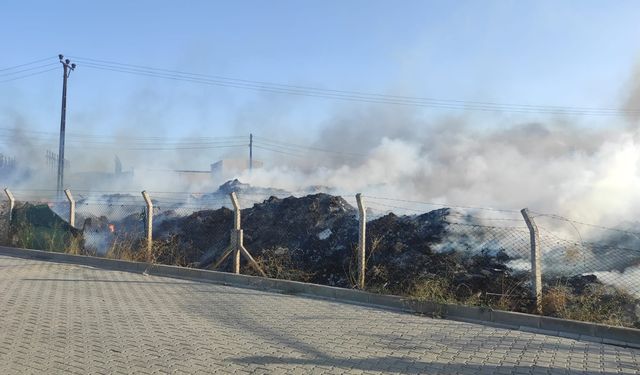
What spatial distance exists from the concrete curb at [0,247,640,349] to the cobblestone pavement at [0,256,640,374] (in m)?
0.25

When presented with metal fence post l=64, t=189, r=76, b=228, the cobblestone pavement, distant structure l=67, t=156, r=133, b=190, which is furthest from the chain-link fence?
distant structure l=67, t=156, r=133, b=190

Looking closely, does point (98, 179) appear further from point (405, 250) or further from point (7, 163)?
point (405, 250)

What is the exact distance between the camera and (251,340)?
478cm

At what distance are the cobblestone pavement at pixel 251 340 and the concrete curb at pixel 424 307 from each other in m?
0.25

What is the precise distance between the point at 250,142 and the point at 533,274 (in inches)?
1688

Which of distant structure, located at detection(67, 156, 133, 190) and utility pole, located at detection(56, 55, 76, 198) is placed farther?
distant structure, located at detection(67, 156, 133, 190)

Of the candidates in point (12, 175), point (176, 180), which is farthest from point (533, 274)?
point (12, 175)

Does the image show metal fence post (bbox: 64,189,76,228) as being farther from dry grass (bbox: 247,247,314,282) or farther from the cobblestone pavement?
dry grass (bbox: 247,247,314,282)

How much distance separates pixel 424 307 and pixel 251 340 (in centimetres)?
222

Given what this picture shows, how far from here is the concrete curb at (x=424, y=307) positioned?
5168 mm

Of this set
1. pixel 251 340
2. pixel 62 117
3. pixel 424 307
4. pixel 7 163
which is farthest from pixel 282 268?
pixel 7 163

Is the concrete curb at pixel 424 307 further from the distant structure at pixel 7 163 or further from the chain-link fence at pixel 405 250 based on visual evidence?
the distant structure at pixel 7 163

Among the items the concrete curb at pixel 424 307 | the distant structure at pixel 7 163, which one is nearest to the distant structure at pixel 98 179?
the distant structure at pixel 7 163

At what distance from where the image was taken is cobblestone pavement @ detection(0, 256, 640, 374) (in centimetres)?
405
